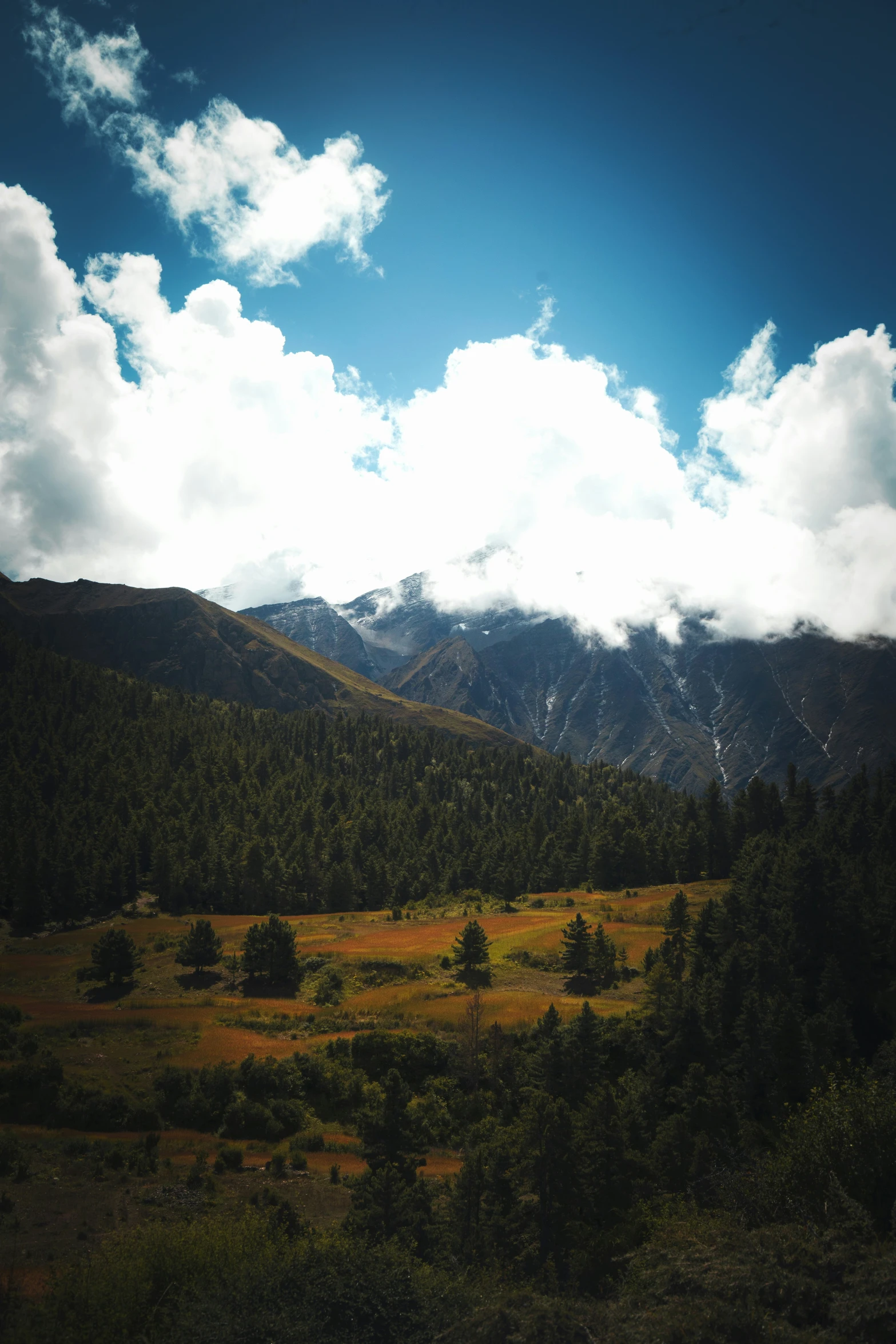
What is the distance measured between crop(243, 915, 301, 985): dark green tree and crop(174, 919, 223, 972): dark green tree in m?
5.46

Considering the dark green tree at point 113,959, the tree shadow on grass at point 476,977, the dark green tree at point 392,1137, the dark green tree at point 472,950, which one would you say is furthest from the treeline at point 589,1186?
the dark green tree at point 113,959

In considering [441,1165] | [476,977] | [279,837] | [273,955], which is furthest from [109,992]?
[279,837]

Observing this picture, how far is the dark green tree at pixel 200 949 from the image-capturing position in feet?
275

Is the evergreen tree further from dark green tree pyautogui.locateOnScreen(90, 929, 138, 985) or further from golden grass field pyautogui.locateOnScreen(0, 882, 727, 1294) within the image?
dark green tree pyautogui.locateOnScreen(90, 929, 138, 985)

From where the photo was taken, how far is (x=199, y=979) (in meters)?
82.2

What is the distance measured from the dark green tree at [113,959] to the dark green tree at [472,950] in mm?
Result: 35399

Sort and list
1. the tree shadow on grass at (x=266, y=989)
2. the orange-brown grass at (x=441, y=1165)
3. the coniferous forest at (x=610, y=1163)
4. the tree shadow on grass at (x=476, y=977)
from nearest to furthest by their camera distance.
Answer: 1. the coniferous forest at (x=610, y=1163)
2. the orange-brown grass at (x=441, y=1165)
3. the tree shadow on grass at (x=476, y=977)
4. the tree shadow on grass at (x=266, y=989)

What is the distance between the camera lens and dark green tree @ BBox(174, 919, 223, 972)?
8375 cm

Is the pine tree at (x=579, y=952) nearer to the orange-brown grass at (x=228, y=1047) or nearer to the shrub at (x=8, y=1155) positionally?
the orange-brown grass at (x=228, y=1047)

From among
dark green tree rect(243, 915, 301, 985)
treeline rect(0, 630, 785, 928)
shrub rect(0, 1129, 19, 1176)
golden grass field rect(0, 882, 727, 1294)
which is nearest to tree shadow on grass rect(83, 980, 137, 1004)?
golden grass field rect(0, 882, 727, 1294)

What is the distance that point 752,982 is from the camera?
57406 mm

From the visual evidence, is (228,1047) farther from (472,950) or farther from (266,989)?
(472,950)

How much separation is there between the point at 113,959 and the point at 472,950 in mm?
38259

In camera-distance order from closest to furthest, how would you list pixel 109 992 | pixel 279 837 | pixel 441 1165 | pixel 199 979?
1. pixel 441 1165
2. pixel 109 992
3. pixel 199 979
4. pixel 279 837
